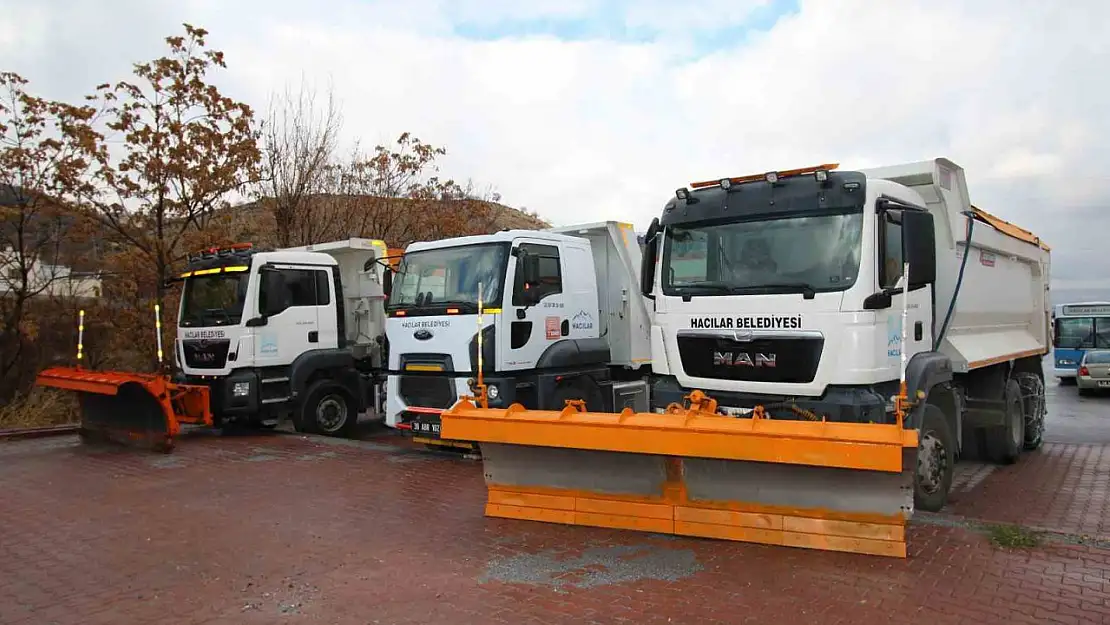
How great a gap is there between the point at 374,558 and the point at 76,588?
200cm

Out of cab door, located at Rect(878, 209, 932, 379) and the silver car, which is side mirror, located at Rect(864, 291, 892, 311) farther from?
the silver car

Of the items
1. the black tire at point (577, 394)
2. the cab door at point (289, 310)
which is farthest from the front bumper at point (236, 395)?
the black tire at point (577, 394)

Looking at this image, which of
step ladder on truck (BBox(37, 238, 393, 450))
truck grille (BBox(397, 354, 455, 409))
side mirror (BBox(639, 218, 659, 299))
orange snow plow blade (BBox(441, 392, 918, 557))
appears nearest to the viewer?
orange snow plow blade (BBox(441, 392, 918, 557))

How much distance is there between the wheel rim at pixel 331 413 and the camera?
12.1 meters

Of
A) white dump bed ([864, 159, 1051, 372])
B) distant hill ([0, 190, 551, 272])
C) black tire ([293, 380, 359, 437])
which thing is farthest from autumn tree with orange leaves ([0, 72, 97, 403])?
white dump bed ([864, 159, 1051, 372])

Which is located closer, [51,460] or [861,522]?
[861,522]

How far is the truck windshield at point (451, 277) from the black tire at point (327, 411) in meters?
2.96

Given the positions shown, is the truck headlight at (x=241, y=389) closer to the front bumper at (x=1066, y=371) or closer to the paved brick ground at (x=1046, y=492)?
the paved brick ground at (x=1046, y=492)

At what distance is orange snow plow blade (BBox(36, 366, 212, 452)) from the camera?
1023cm

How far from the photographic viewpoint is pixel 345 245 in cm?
1256

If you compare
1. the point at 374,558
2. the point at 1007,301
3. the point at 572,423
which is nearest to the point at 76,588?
the point at 374,558

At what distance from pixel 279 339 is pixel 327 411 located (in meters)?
1.43

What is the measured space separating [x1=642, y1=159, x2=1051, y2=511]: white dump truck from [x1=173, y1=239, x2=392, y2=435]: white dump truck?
5.47m

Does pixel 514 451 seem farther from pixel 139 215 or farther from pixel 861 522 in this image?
pixel 139 215
